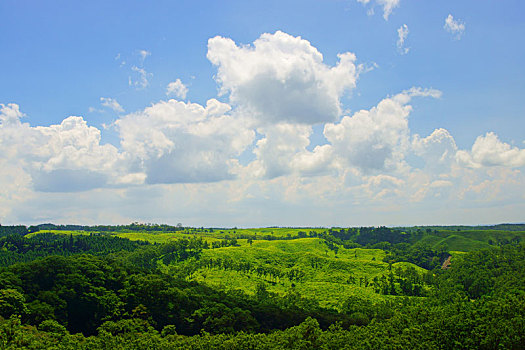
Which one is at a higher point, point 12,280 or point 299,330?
point 12,280

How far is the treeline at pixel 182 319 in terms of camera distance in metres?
82.4

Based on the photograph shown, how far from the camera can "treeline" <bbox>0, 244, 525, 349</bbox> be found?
270 ft

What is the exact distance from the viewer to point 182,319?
→ 127 m

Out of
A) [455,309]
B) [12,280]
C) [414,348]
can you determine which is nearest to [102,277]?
[12,280]

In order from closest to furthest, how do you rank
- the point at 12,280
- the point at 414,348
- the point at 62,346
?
→ 1. the point at 414,348
2. the point at 62,346
3. the point at 12,280

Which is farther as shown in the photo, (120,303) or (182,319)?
(120,303)

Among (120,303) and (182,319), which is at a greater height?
(120,303)

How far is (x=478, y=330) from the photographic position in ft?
278

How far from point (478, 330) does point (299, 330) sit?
4204 cm

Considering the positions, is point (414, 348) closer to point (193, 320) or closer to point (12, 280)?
point (193, 320)

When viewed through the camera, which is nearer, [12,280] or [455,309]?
[455,309]

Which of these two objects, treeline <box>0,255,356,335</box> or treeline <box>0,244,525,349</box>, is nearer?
treeline <box>0,244,525,349</box>

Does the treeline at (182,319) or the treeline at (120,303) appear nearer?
the treeline at (182,319)

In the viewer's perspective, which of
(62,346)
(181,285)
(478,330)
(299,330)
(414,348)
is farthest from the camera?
(181,285)
